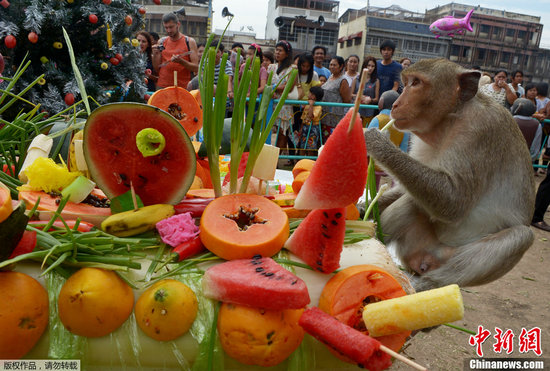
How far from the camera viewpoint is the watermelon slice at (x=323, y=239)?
118 cm

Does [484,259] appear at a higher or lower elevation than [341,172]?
lower

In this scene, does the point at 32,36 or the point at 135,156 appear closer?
the point at 135,156

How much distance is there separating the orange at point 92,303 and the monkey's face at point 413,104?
1.50 metres

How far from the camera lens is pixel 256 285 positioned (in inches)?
41.7

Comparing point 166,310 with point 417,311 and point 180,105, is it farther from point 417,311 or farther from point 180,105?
point 180,105

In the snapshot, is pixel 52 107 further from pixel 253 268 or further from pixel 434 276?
pixel 434 276

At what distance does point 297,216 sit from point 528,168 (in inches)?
48.9

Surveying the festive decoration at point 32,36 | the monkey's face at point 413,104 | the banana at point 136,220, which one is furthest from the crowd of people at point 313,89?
the banana at point 136,220

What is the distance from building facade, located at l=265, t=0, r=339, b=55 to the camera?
3644 cm

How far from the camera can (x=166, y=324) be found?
1075 mm

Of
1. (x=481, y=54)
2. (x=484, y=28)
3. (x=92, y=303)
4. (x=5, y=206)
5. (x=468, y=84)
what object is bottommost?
(x=92, y=303)

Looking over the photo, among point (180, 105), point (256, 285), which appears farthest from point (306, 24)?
point (256, 285)

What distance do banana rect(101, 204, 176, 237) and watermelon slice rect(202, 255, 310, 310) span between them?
1.01 feet

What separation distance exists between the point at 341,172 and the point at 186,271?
1.87ft
